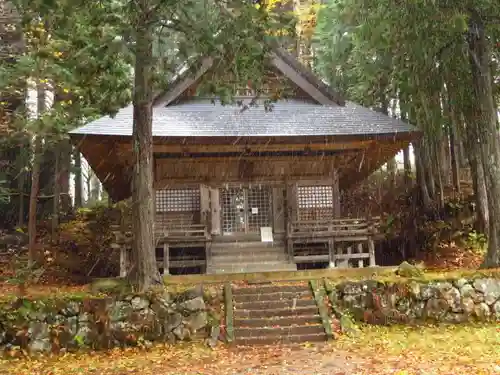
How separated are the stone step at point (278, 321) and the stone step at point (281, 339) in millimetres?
482

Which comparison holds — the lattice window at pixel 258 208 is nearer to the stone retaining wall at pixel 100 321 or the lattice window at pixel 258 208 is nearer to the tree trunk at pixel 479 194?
the stone retaining wall at pixel 100 321

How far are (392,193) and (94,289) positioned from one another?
53.8 feet

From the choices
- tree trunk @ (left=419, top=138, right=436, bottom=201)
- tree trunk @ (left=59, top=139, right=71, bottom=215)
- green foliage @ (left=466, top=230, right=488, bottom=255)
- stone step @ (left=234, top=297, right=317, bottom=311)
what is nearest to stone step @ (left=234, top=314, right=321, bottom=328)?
stone step @ (left=234, top=297, right=317, bottom=311)

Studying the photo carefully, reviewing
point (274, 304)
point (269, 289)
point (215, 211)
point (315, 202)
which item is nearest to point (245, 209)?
point (215, 211)

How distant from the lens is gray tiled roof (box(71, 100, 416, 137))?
43.0ft

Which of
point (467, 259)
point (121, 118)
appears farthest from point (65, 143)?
point (467, 259)

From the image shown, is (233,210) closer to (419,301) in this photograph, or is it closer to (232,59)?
(232,59)

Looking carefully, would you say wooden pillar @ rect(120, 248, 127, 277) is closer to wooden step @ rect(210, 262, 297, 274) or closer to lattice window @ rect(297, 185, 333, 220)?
wooden step @ rect(210, 262, 297, 274)

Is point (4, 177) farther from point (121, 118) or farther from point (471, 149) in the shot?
point (471, 149)

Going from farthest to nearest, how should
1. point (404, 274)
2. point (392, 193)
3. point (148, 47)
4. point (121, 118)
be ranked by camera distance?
point (392, 193) → point (121, 118) → point (404, 274) → point (148, 47)

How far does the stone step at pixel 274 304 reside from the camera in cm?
982

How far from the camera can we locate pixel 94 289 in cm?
979

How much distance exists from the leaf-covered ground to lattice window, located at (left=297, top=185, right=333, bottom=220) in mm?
5968

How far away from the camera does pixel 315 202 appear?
14992 millimetres
